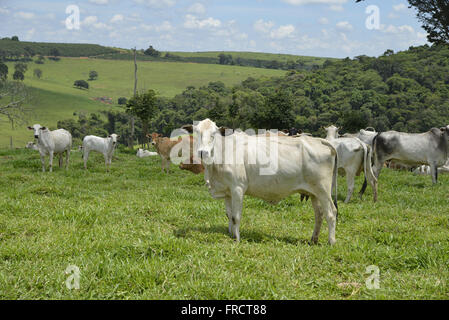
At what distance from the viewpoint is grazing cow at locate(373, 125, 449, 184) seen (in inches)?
553

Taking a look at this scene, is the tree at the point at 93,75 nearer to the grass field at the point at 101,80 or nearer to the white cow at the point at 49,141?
the grass field at the point at 101,80

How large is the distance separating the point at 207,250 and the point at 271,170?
1.83 meters

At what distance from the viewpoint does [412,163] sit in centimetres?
1436

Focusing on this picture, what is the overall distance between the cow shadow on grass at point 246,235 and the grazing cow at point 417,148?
8.49 meters

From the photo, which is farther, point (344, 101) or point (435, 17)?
point (344, 101)

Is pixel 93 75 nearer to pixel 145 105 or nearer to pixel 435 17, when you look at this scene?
pixel 145 105

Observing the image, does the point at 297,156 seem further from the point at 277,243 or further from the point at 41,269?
the point at 41,269

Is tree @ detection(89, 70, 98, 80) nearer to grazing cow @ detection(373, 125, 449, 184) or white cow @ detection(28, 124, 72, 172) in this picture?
white cow @ detection(28, 124, 72, 172)

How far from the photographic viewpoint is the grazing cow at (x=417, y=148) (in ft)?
46.1

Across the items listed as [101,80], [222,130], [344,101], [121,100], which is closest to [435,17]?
[222,130]

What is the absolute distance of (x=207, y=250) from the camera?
569 cm

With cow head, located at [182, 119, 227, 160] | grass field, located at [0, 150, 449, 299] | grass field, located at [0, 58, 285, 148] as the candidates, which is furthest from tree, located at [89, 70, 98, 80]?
cow head, located at [182, 119, 227, 160]

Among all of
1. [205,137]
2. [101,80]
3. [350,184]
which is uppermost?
[101,80]

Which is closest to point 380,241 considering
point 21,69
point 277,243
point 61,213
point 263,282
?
point 277,243
